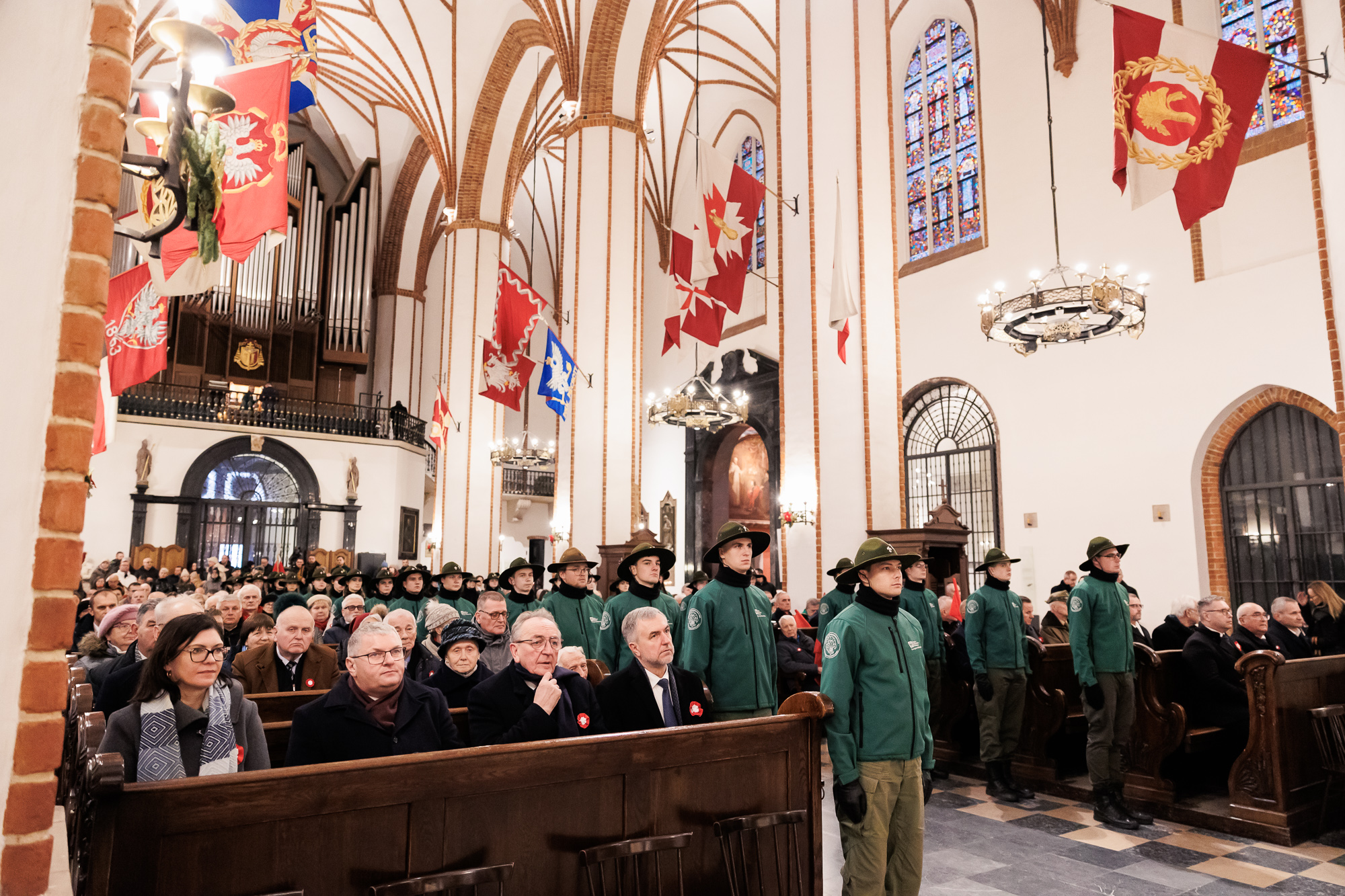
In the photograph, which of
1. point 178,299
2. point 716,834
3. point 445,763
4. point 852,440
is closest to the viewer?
point 445,763

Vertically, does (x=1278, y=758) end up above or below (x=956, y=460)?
below

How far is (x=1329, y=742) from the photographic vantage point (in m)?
5.09

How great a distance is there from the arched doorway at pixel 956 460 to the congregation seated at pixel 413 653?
10.5 metres

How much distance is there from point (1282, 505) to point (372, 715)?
11.6 metres

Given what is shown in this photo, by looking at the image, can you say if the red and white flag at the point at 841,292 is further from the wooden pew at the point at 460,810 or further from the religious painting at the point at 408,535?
the religious painting at the point at 408,535

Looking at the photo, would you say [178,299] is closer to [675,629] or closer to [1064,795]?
[675,629]

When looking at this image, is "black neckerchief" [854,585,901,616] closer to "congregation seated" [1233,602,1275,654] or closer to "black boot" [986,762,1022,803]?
"black boot" [986,762,1022,803]

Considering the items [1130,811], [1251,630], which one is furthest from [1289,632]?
[1130,811]

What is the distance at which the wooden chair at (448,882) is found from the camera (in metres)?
2.22

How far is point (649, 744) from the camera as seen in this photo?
2773mm

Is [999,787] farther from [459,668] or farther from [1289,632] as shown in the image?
[459,668]

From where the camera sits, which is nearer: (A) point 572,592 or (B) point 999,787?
(B) point 999,787

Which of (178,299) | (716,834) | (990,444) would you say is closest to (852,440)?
(990,444)

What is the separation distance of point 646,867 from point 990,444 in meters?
12.4
